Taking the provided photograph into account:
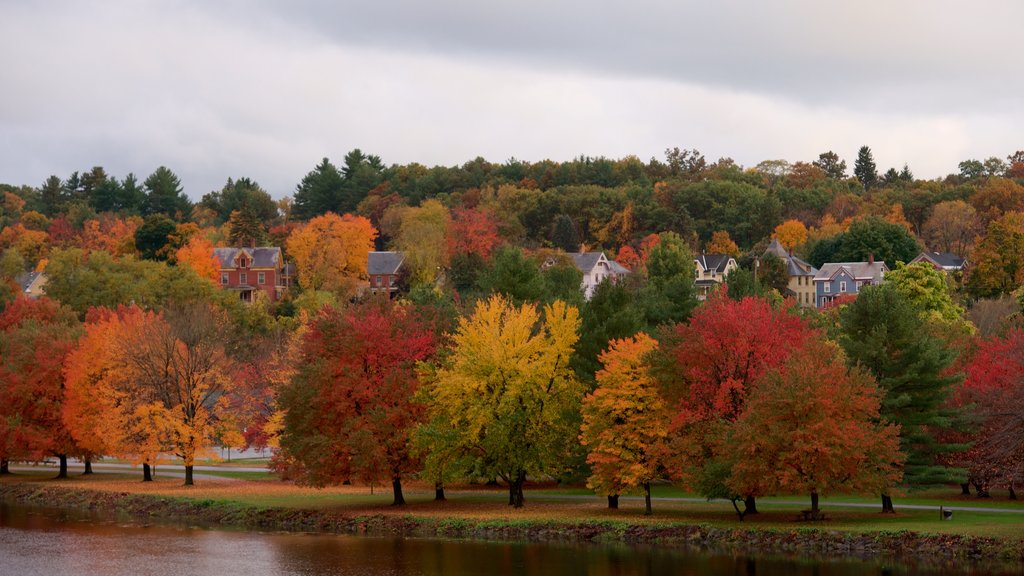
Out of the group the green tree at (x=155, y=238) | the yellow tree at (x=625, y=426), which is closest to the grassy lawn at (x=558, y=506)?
the yellow tree at (x=625, y=426)

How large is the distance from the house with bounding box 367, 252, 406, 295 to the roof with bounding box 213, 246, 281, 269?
1399 centimetres

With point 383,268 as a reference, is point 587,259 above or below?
above

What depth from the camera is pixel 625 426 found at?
56469 mm

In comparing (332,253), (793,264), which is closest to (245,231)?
(332,253)

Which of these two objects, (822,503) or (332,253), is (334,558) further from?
(332,253)

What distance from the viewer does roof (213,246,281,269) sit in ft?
545

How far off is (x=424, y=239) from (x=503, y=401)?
100211 millimetres

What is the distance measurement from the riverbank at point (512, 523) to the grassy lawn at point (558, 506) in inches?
4.0

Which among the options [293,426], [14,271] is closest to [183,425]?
[293,426]

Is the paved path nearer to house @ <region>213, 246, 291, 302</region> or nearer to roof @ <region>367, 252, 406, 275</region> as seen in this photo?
roof @ <region>367, 252, 406, 275</region>

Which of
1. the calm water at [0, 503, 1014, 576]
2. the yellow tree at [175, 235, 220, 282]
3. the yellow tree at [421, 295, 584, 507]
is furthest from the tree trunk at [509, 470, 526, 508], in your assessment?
the yellow tree at [175, 235, 220, 282]

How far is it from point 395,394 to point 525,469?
755 cm

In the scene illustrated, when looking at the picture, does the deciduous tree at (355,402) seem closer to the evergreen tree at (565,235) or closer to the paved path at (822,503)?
the paved path at (822,503)

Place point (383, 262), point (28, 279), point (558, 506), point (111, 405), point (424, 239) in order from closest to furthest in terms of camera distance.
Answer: point (558, 506) → point (111, 405) → point (424, 239) → point (383, 262) → point (28, 279)
